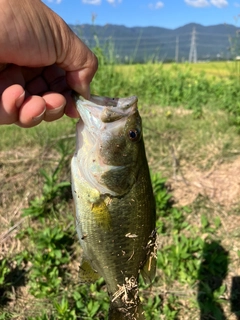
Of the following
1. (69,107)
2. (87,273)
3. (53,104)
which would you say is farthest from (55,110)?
(87,273)

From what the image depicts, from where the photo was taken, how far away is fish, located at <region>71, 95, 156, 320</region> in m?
1.71

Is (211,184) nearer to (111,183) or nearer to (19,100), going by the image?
(111,183)

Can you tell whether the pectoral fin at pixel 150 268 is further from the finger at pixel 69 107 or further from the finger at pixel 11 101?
the finger at pixel 11 101

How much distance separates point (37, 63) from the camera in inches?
68.1

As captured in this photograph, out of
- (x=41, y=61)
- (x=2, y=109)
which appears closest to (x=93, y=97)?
(x=41, y=61)

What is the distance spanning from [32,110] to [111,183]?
0.49m

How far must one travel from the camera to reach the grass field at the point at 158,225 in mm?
2953

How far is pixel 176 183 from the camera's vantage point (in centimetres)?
412

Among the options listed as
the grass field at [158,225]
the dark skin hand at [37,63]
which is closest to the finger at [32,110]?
the dark skin hand at [37,63]

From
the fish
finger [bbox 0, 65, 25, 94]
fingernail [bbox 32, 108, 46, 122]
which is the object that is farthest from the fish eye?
finger [bbox 0, 65, 25, 94]

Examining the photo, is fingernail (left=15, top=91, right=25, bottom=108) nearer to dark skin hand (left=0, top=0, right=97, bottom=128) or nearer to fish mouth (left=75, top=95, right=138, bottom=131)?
dark skin hand (left=0, top=0, right=97, bottom=128)

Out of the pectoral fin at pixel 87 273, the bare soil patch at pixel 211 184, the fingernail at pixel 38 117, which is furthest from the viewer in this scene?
the bare soil patch at pixel 211 184

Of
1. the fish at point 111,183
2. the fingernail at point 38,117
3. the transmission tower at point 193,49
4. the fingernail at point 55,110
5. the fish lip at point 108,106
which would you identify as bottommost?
the fish at point 111,183

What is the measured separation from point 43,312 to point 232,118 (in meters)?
3.51
